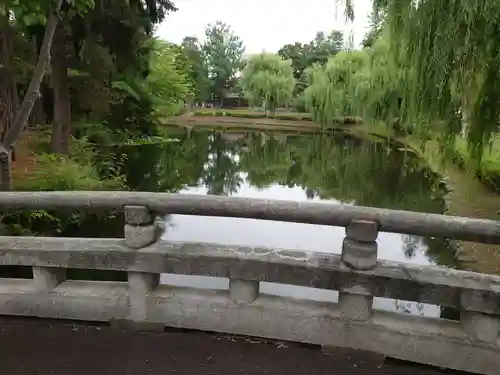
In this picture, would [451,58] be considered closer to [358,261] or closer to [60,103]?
[358,261]

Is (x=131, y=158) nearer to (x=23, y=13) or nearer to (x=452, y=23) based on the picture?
(x=23, y=13)

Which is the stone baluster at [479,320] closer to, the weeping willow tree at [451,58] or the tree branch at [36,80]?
the weeping willow tree at [451,58]

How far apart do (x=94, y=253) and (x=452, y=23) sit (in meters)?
2.85

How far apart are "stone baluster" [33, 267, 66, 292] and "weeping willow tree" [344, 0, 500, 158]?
3.01 metres

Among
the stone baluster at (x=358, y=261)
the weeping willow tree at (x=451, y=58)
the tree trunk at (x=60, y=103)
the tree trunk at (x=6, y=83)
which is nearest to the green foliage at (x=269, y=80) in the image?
the tree trunk at (x=60, y=103)

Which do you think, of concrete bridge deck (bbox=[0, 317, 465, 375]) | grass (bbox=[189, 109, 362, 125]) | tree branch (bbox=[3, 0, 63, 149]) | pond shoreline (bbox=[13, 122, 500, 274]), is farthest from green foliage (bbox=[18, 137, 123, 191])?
grass (bbox=[189, 109, 362, 125])

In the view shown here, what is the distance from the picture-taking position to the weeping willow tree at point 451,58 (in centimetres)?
303

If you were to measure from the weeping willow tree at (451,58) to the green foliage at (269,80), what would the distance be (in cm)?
3626

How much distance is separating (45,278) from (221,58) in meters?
56.8

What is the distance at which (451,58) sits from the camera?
323cm

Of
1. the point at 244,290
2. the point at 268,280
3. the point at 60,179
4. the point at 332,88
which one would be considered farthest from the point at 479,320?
the point at 332,88

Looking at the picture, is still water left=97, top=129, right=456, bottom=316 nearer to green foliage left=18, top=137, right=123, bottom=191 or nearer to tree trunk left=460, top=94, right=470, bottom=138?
green foliage left=18, top=137, right=123, bottom=191

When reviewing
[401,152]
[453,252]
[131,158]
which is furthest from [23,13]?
[401,152]

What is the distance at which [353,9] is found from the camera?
12.1 ft
